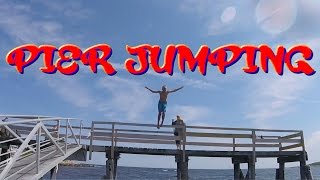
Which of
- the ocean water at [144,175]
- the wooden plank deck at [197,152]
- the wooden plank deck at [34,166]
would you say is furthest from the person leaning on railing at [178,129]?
the ocean water at [144,175]

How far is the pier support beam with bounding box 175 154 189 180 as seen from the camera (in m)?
15.6

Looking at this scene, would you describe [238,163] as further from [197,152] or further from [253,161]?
[197,152]

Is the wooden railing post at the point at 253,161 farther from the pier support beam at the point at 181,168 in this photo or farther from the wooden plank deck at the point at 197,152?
the pier support beam at the point at 181,168

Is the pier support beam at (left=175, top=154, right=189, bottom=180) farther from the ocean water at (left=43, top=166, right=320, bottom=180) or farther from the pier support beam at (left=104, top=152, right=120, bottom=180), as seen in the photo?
the ocean water at (left=43, top=166, right=320, bottom=180)

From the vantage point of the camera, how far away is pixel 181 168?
15.8 metres

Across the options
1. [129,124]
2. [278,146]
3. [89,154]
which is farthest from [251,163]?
[89,154]

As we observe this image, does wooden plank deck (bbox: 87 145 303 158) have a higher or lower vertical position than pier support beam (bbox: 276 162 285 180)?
higher

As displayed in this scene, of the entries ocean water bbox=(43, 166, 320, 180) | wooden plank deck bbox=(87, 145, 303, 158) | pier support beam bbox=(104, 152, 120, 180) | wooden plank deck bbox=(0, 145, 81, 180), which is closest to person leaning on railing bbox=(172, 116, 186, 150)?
wooden plank deck bbox=(87, 145, 303, 158)

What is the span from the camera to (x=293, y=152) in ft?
57.6

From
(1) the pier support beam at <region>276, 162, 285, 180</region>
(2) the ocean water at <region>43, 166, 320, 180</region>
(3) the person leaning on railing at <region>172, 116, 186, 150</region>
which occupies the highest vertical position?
(3) the person leaning on railing at <region>172, 116, 186, 150</region>

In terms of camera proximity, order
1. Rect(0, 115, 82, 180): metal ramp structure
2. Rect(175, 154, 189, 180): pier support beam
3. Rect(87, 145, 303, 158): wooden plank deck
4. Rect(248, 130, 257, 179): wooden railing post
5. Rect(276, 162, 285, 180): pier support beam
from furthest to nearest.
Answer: Rect(276, 162, 285, 180): pier support beam → Rect(248, 130, 257, 179): wooden railing post → Rect(87, 145, 303, 158): wooden plank deck → Rect(175, 154, 189, 180): pier support beam → Rect(0, 115, 82, 180): metal ramp structure

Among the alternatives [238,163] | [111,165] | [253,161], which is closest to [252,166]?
[253,161]

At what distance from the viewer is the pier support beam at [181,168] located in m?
15.6

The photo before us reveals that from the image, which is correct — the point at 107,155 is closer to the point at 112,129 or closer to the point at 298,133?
the point at 112,129
